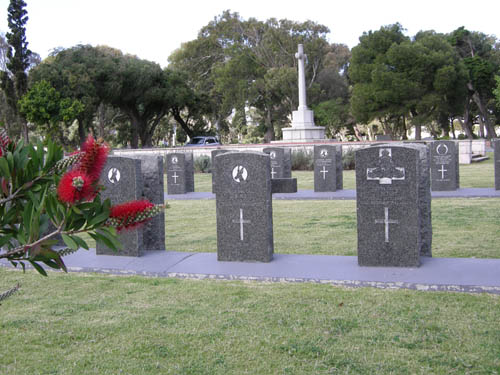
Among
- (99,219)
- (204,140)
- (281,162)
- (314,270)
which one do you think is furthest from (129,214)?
(204,140)

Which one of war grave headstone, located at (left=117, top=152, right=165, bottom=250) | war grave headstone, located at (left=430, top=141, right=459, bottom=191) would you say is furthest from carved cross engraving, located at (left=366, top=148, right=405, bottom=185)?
war grave headstone, located at (left=430, top=141, right=459, bottom=191)

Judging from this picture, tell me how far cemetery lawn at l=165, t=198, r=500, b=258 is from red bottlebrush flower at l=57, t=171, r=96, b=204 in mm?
6493

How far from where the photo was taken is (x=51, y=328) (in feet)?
16.3

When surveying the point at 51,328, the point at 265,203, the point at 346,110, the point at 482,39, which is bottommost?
the point at 51,328

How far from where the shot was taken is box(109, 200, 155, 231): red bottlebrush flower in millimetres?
1791

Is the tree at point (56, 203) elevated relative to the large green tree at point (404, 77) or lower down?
lower down

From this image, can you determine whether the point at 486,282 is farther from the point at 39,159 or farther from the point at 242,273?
the point at 39,159

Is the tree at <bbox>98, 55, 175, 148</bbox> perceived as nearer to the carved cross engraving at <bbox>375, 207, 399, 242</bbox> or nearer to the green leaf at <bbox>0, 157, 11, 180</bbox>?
the carved cross engraving at <bbox>375, 207, 399, 242</bbox>

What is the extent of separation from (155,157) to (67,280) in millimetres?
2267

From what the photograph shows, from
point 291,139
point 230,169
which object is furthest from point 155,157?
point 291,139

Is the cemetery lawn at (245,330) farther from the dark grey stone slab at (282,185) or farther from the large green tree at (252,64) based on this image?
the large green tree at (252,64)

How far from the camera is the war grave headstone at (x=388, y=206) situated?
6.50 meters

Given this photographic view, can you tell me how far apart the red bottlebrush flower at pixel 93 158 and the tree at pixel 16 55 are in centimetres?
3402

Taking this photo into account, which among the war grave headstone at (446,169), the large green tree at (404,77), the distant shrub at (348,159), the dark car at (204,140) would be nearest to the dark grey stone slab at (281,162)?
the war grave headstone at (446,169)
